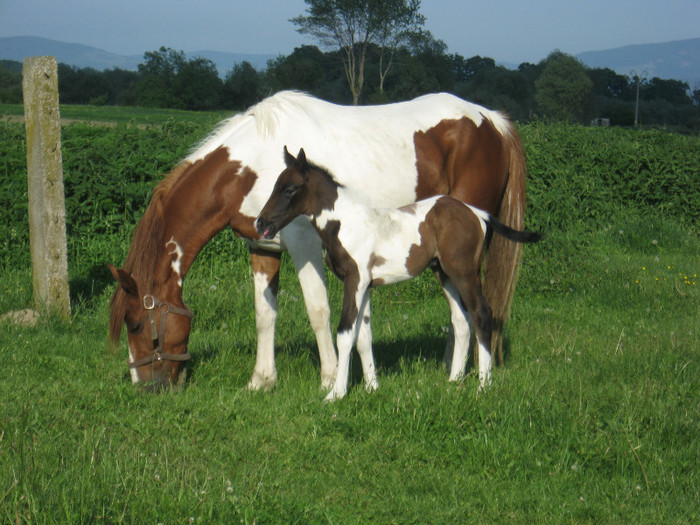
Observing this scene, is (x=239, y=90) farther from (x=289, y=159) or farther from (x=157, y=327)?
(x=289, y=159)

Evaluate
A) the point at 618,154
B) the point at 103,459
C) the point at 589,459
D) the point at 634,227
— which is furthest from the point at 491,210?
the point at 618,154

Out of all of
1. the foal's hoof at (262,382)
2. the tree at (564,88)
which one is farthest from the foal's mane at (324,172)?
the tree at (564,88)

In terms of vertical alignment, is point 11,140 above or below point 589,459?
above

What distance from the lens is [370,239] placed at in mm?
4727

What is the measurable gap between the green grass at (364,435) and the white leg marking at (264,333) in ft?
0.52

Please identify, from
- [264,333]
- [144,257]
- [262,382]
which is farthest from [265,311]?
[144,257]

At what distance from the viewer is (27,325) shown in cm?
687

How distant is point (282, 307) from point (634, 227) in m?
6.10

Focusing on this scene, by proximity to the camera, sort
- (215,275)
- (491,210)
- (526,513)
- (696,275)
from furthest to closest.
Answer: (696,275)
(215,275)
(491,210)
(526,513)

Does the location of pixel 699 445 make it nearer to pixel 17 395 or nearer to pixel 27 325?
pixel 17 395

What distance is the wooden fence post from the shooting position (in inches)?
284

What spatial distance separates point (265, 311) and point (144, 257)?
1034 millimetres

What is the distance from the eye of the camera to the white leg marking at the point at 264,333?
18.7 feet

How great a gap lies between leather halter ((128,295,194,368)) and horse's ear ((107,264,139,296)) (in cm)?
10
